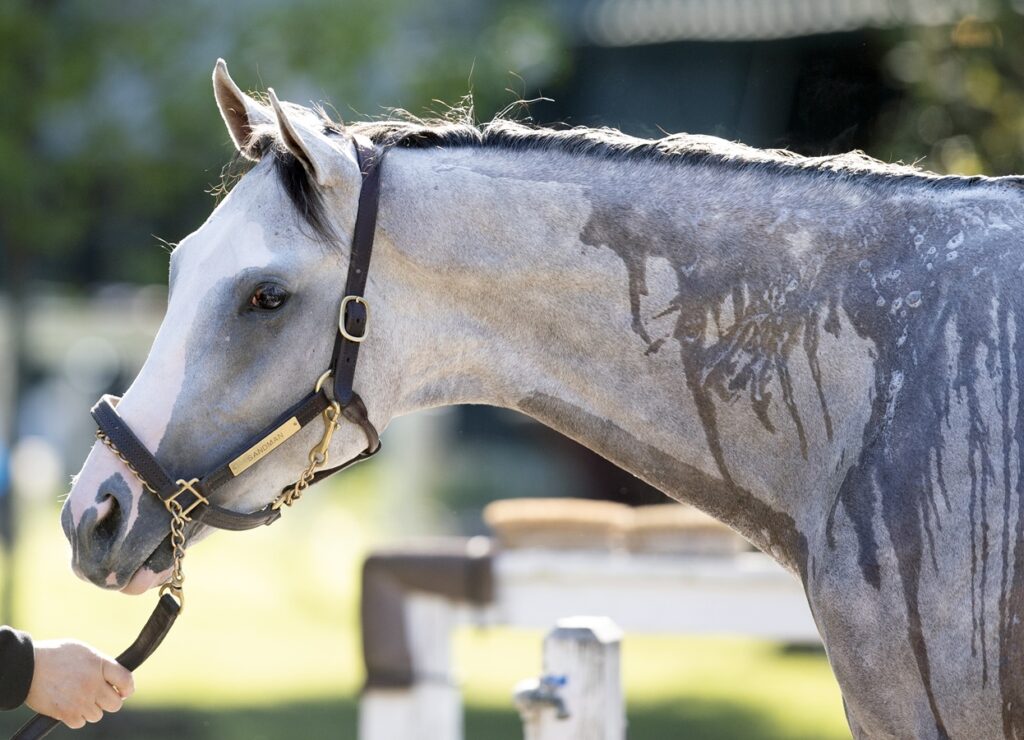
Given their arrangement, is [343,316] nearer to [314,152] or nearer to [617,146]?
[314,152]

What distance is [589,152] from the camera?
2.66 m

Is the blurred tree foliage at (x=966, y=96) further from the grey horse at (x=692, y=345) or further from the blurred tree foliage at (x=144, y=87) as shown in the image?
the grey horse at (x=692, y=345)

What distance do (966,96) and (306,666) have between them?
5.30 meters

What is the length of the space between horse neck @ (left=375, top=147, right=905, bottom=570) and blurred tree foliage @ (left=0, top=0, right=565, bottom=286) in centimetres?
508

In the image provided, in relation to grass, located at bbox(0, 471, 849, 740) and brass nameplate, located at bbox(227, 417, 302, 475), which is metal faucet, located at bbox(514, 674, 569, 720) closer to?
brass nameplate, located at bbox(227, 417, 302, 475)

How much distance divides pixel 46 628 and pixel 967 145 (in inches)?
263

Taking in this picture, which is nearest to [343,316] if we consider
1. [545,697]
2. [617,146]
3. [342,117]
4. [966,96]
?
[617,146]

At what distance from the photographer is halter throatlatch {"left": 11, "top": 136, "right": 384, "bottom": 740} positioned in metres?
2.47

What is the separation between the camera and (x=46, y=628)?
8742 millimetres

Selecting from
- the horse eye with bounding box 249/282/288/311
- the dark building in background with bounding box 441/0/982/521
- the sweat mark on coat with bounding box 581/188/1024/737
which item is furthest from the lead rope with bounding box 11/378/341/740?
the dark building in background with bounding box 441/0/982/521

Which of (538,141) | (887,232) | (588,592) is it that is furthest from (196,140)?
(887,232)

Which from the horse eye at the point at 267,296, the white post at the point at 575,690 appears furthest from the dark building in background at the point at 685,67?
the horse eye at the point at 267,296

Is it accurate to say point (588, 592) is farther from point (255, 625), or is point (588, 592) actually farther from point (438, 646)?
point (255, 625)

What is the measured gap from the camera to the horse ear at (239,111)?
2627 millimetres
